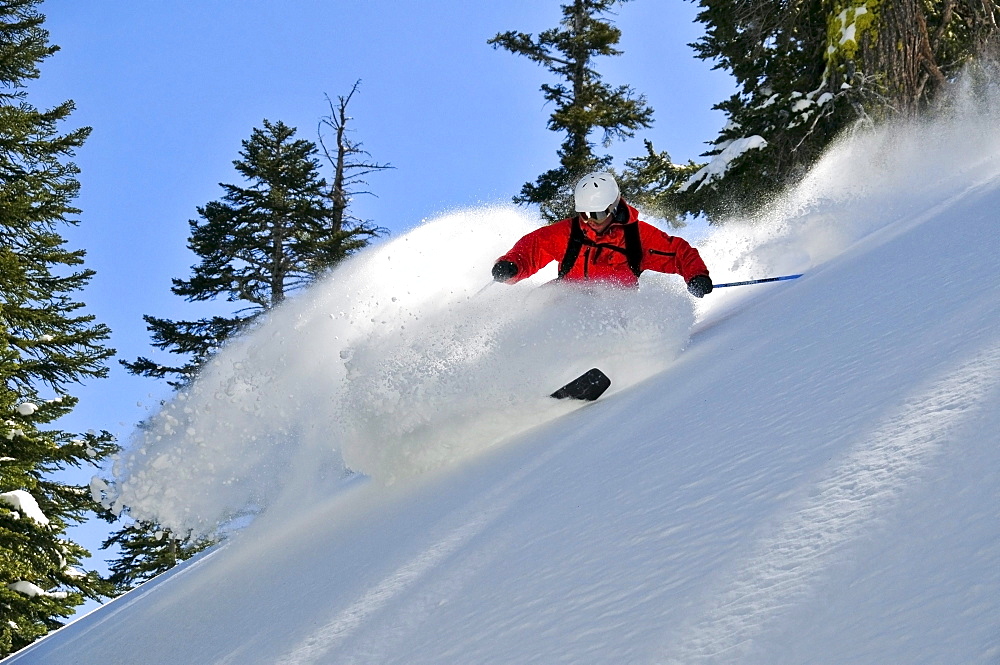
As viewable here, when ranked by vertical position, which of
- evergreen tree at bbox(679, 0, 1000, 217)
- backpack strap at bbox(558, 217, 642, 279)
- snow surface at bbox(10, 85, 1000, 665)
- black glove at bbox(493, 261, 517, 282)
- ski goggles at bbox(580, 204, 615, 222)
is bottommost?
snow surface at bbox(10, 85, 1000, 665)

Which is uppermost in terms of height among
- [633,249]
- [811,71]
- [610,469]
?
[811,71]

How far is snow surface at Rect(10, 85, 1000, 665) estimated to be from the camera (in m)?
1.54

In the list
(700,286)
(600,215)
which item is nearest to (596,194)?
(600,215)

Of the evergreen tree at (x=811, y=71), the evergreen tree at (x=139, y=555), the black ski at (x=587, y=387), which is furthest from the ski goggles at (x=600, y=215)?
the evergreen tree at (x=139, y=555)

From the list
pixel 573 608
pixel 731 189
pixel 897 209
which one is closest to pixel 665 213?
pixel 731 189

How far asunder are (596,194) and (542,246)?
0.62 m

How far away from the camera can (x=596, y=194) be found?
5812 millimetres

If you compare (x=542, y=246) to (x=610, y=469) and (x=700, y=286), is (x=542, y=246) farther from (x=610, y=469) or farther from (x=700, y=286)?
(x=610, y=469)

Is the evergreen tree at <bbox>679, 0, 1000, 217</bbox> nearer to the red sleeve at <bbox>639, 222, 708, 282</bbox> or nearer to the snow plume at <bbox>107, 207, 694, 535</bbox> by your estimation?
the red sleeve at <bbox>639, 222, 708, 282</bbox>

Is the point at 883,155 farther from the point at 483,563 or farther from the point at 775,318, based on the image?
the point at 483,563

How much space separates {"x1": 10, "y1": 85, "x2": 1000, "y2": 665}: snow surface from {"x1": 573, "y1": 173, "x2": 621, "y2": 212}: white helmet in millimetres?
760

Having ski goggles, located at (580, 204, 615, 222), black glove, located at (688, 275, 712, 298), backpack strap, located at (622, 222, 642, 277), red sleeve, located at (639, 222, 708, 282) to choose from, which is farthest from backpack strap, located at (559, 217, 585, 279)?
black glove, located at (688, 275, 712, 298)

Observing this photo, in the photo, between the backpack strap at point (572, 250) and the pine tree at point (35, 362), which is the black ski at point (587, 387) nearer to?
the backpack strap at point (572, 250)

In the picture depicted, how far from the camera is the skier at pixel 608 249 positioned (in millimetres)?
5848
